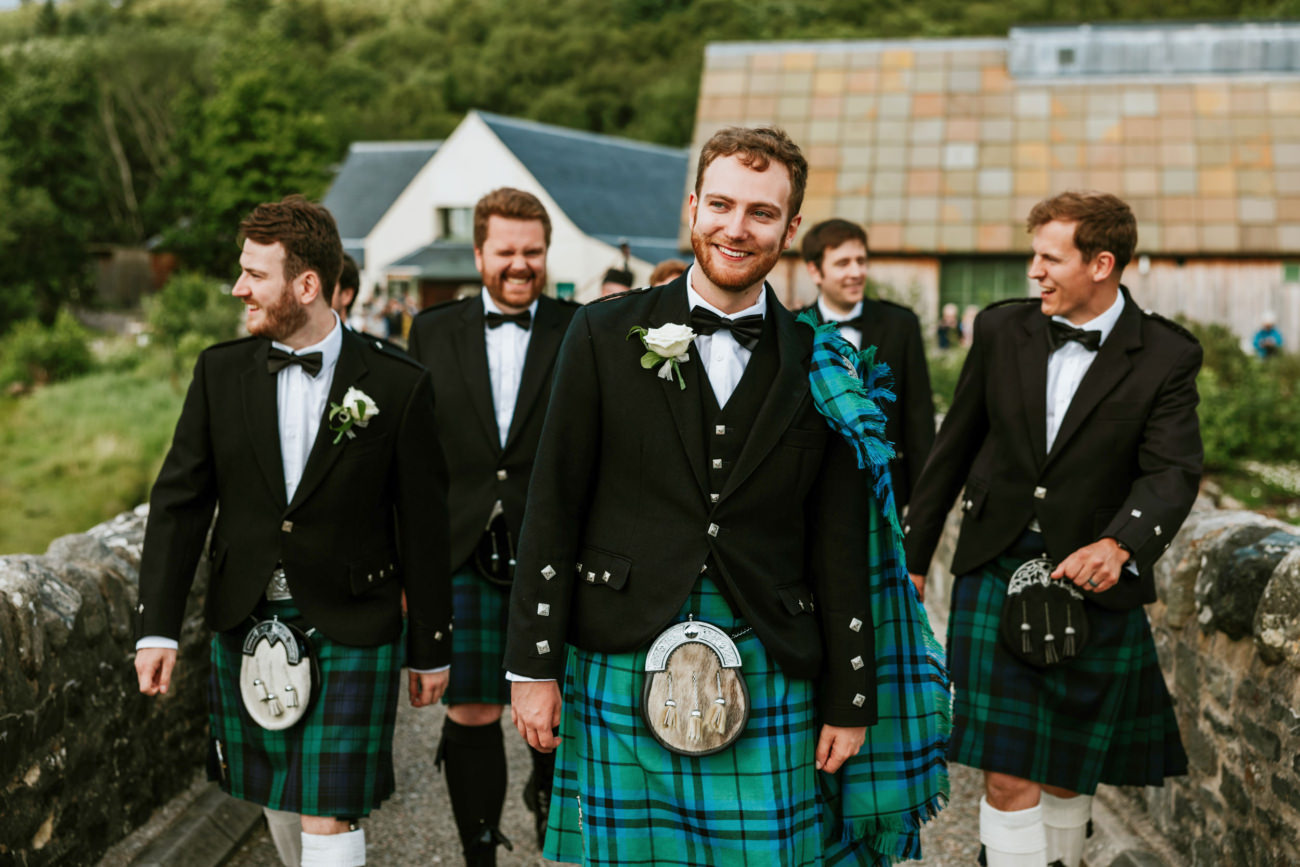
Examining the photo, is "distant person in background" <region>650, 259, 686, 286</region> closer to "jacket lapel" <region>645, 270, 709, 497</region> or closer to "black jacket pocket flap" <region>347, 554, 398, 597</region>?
"black jacket pocket flap" <region>347, 554, 398, 597</region>

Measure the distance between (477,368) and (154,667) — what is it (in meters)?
1.72

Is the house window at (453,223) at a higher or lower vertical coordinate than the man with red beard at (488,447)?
higher

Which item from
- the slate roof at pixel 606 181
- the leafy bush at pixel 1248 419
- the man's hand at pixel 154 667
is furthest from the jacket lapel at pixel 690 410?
the slate roof at pixel 606 181

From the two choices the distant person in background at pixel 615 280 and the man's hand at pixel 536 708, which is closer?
the man's hand at pixel 536 708

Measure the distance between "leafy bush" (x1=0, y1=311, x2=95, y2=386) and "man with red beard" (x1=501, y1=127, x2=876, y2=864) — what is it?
2393 cm

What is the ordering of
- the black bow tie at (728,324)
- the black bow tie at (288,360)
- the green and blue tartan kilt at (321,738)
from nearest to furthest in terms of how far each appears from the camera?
1. the black bow tie at (728,324)
2. the green and blue tartan kilt at (321,738)
3. the black bow tie at (288,360)

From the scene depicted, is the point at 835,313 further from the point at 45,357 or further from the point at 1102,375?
the point at 45,357

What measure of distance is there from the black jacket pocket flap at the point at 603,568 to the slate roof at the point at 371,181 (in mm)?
42412

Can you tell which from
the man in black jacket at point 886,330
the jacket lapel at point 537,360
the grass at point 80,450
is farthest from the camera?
the grass at point 80,450

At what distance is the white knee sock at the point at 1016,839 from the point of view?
12.8 ft

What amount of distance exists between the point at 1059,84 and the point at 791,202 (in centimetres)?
2223

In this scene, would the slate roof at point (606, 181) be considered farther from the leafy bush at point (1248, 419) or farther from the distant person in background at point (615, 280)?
the distant person in background at point (615, 280)

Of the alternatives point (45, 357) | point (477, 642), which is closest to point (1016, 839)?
point (477, 642)

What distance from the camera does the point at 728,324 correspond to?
9.41 feet
